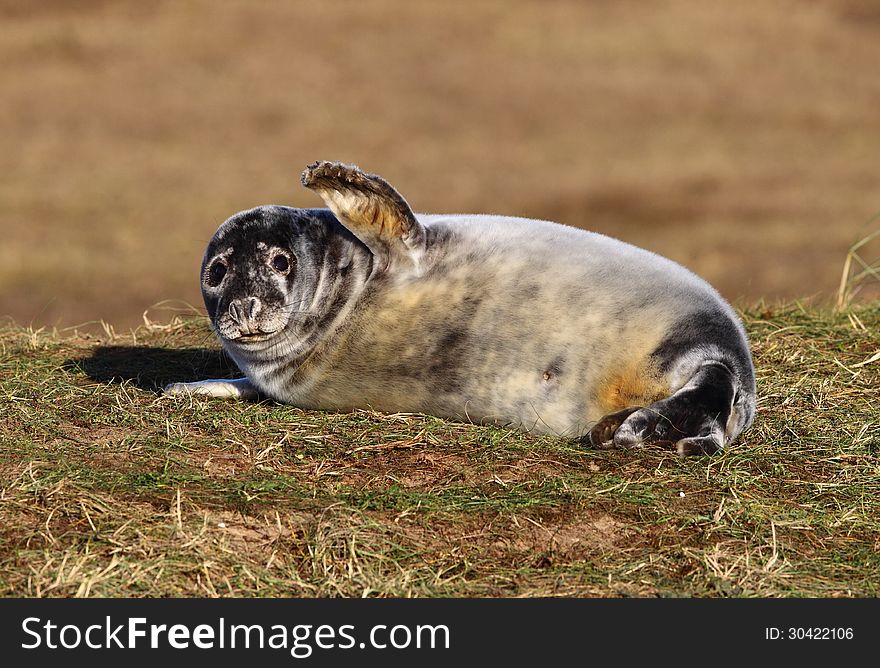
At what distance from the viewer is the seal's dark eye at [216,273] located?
495 cm

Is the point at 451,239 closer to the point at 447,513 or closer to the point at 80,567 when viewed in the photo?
the point at 447,513

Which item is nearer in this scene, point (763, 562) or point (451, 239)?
point (763, 562)

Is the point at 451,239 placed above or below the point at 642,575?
above

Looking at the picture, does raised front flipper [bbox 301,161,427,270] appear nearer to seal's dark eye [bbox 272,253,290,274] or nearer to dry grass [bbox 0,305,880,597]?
seal's dark eye [bbox 272,253,290,274]

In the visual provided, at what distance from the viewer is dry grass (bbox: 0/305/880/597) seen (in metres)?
3.53

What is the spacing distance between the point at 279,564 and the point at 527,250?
1884mm

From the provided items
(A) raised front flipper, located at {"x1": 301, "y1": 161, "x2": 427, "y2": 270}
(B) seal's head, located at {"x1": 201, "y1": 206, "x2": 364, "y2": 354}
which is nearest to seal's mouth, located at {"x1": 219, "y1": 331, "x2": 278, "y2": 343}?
(B) seal's head, located at {"x1": 201, "y1": 206, "x2": 364, "y2": 354}

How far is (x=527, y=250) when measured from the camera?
4930 millimetres

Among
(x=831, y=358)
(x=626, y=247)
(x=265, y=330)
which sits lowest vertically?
(x=831, y=358)

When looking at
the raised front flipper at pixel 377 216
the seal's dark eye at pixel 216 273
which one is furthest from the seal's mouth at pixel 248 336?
the raised front flipper at pixel 377 216

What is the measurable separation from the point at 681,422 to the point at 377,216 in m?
1.49

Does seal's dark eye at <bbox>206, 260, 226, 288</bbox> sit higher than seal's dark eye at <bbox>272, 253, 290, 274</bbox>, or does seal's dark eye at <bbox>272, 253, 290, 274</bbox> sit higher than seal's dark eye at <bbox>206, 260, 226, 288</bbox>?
seal's dark eye at <bbox>272, 253, 290, 274</bbox>

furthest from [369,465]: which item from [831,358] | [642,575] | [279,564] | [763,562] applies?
[831,358]

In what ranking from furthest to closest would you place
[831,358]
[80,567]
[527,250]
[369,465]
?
[831,358] → [527,250] → [369,465] → [80,567]
